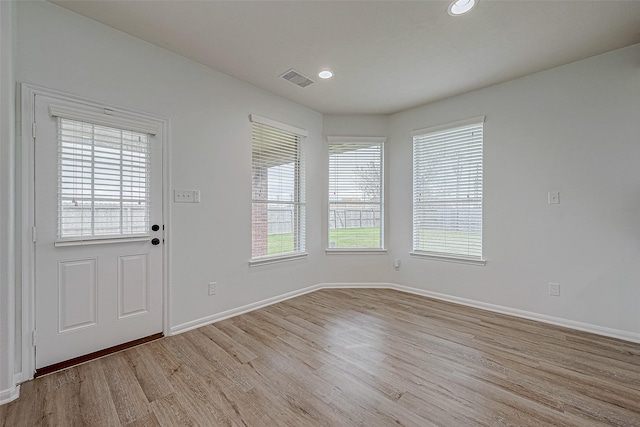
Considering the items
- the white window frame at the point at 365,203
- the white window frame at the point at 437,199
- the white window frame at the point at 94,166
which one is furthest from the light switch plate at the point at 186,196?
the white window frame at the point at 437,199

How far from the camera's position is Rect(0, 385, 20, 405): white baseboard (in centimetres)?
165

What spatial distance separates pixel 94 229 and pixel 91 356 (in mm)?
1024

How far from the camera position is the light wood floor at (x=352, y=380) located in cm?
157

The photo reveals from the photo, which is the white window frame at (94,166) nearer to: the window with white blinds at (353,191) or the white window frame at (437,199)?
the window with white blinds at (353,191)

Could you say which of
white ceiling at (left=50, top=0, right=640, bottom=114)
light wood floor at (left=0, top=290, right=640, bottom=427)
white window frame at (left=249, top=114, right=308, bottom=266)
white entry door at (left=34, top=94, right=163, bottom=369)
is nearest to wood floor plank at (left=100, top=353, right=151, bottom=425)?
light wood floor at (left=0, top=290, right=640, bottom=427)

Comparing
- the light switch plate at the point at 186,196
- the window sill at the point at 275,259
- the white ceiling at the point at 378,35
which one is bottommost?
the window sill at the point at 275,259

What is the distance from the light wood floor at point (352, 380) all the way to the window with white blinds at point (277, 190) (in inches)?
44.5

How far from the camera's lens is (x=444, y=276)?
3.67 m

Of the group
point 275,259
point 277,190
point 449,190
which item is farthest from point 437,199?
point 275,259

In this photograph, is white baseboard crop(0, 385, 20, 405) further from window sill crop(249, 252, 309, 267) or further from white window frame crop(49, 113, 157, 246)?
window sill crop(249, 252, 309, 267)

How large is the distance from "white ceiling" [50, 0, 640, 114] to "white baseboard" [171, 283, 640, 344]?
8.75 ft

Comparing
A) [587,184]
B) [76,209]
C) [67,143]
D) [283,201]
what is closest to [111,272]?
[76,209]

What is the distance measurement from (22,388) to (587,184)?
16.3 feet

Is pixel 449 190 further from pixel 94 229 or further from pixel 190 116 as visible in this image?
pixel 94 229
